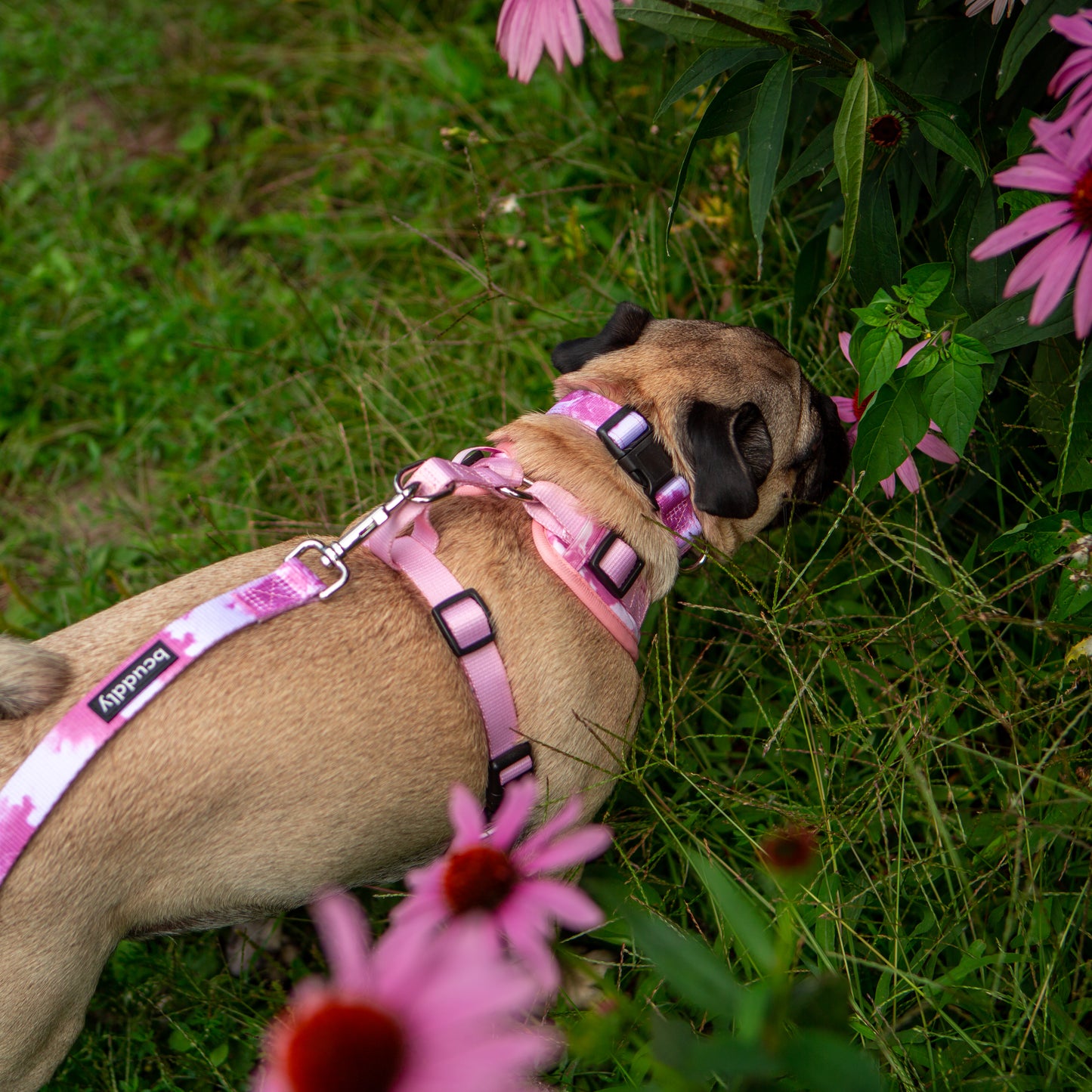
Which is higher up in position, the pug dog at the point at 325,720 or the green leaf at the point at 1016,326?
the green leaf at the point at 1016,326

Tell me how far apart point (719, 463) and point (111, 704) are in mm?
1641

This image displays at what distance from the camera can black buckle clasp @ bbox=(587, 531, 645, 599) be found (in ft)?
7.94

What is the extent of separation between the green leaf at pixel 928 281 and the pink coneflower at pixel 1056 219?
0.71 meters

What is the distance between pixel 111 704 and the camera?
2053 millimetres

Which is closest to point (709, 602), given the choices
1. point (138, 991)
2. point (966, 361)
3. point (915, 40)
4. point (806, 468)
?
point (806, 468)

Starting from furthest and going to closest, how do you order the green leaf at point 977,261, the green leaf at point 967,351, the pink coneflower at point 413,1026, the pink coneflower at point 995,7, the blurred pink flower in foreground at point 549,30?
the green leaf at point 977,261
the green leaf at point 967,351
the pink coneflower at point 995,7
the blurred pink flower in foreground at point 549,30
the pink coneflower at point 413,1026

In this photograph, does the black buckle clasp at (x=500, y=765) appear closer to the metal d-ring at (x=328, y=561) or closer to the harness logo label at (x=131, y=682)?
the metal d-ring at (x=328, y=561)

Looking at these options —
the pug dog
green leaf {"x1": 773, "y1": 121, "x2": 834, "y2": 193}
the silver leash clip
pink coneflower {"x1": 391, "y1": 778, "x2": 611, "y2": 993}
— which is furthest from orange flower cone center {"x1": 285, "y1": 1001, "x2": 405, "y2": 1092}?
green leaf {"x1": 773, "y1": 121, "x2": 834, "y2": 193}

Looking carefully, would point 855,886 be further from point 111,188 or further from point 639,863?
point 111,188

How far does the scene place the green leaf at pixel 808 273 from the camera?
2883 millimetres

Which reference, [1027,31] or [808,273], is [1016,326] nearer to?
[1027,31]

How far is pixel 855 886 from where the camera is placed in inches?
96.5

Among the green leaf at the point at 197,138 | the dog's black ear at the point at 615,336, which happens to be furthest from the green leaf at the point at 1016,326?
the green leaf at the point at 197,138

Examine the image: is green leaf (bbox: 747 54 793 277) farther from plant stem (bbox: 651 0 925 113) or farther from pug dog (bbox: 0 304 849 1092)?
pug dog (bbox: 0 304 849 1092)
